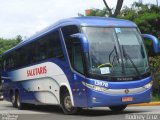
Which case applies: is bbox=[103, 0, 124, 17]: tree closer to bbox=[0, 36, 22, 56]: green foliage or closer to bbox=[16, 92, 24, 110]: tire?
bbox=[16, 92, 24, 110]: tire

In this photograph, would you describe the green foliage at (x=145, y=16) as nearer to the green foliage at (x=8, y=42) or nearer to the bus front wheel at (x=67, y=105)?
the bus front wheel at (x=67, y=105)

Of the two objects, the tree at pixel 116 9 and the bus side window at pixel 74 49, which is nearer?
the bus side window at pixel 74 49

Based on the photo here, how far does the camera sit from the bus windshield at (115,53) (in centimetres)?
1597

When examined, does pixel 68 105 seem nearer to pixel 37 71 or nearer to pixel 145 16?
pixel 37 71

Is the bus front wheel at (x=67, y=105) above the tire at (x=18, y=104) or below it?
above

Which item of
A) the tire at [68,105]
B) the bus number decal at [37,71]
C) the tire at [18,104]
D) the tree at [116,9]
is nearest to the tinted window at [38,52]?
the bus number decal at [37,71]

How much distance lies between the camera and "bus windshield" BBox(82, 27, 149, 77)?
15969 millimetres

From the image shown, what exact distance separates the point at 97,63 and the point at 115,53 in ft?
2.59

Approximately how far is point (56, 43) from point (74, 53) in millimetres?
1800

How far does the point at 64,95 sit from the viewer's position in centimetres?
1809

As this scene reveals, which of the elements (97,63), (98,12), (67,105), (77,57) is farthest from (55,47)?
(98,12)

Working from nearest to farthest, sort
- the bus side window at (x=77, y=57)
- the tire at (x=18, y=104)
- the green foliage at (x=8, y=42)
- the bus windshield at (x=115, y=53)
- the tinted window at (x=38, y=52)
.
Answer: the bus windshield at (x=115, y=53), the bus side window at (x=77, y=57), the tinted window at (x=38, y=52), the tire at (x=18, y=104), the green foliage at (x=8, y=42)

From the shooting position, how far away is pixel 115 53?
16328 millimetres

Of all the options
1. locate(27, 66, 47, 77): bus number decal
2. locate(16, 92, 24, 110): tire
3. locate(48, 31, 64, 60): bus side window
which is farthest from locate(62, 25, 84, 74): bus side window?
locate(16, 92, 24, 110): tire
